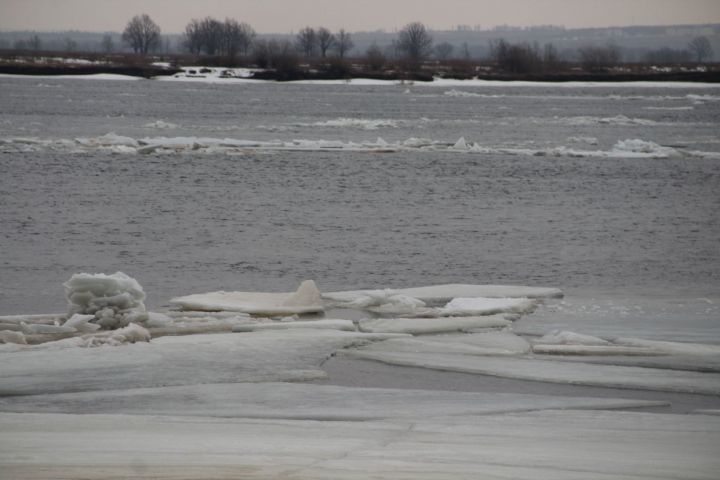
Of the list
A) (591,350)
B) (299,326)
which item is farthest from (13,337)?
(591,350)

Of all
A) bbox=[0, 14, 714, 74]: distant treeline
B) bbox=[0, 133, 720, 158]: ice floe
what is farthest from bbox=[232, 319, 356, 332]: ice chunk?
bbox=[0, 14, 714, 74]: distant treeline

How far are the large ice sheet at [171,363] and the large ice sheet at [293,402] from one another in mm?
158

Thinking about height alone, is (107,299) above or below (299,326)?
above

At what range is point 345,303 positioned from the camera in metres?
8.52

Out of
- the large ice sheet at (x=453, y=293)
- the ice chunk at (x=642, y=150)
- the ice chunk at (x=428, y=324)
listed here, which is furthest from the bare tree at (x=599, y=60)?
the ice chunk at (x=428, y=324)

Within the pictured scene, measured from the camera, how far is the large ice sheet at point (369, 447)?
4168mm

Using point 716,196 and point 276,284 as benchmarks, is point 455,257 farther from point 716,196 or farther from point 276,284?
point 716,196

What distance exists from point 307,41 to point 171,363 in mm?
113508

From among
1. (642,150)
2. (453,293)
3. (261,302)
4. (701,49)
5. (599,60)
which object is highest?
(701,49)

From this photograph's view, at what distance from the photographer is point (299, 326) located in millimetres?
7367

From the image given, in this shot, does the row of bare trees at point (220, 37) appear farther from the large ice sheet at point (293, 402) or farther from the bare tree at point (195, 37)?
the large ice sheet at point (293, 402)

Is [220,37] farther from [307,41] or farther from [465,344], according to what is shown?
[465,344]

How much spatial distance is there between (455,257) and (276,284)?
112 inches

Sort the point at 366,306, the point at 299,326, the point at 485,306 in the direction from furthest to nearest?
the point at 366,306 → the point at 485,306 → the point at 299,326
